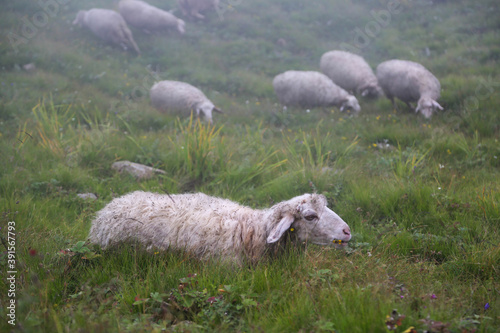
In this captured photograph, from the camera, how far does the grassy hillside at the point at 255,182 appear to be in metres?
2.33

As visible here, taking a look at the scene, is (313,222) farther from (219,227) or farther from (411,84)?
(411,84)

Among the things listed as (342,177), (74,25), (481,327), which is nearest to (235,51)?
(74,25)

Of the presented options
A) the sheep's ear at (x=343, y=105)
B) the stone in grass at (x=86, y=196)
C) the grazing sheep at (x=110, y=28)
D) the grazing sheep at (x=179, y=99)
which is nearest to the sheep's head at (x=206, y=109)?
the grazing sheep at (x=179, y=99)

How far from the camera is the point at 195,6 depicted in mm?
15797

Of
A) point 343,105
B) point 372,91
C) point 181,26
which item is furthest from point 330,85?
point 181,26

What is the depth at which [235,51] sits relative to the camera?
1270 cm

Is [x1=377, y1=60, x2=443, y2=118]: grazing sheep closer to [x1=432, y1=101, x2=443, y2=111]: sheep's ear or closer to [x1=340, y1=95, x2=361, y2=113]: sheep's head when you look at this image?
[x1=432, y1=101, x2=443, y2=111]: sheep's ear

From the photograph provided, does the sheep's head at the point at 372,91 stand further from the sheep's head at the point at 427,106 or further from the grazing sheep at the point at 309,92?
the sheep's head at the point at 427,106

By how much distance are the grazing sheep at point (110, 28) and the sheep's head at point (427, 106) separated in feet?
31.4

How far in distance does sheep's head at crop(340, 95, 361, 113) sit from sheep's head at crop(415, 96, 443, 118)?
1619 mm

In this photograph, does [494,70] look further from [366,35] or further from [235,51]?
[235,51]

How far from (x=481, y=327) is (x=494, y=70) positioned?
28.3 feet

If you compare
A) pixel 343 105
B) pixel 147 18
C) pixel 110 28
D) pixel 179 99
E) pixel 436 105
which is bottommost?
pixel 179 99

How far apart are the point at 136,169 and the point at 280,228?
3.10 m
